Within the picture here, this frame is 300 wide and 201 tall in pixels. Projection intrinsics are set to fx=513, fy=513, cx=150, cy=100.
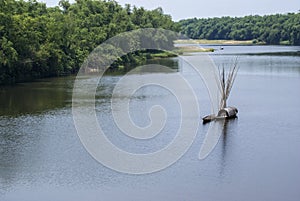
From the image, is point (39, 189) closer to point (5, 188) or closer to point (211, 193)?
point (5, 188)

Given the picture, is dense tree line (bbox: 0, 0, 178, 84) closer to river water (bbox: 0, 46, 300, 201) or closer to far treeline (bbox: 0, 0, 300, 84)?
far treeline (bbox: 0, 0, 300, 84)

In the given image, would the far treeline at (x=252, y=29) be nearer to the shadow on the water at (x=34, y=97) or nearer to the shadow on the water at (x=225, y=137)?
the shadow on the water at (x=34, y=97)

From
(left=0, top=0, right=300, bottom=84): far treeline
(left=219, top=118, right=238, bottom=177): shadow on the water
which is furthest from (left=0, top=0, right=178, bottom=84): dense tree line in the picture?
(left=219, top=118, right=238, bottom=177): shadow on the water

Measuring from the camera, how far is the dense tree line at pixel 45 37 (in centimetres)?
5347

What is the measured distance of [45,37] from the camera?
5981 cm

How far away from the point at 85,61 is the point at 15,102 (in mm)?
26317

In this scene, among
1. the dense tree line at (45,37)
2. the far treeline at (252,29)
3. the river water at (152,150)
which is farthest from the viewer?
the far treeline at (252,29)

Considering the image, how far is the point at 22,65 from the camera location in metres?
55.5

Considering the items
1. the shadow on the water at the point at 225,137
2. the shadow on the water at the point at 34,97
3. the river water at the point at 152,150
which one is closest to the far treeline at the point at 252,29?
the shadow on the water at the point at 34,97

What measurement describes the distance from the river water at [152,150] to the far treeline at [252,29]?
98976 mm

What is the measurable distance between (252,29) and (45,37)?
107 meters

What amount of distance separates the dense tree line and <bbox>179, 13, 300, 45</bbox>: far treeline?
65.3m

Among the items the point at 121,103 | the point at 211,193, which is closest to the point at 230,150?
the point at 211,193

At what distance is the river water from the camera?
67.3 feet
